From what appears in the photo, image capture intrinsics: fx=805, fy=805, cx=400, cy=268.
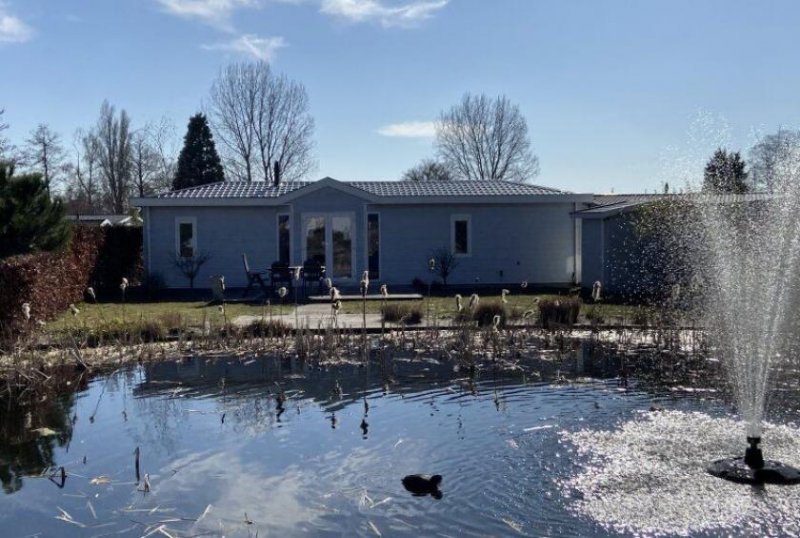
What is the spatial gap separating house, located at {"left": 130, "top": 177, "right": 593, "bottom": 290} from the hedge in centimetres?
97

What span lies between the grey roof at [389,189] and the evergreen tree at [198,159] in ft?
76.8

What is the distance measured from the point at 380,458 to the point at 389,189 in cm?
2112

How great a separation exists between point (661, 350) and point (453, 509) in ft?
25.0

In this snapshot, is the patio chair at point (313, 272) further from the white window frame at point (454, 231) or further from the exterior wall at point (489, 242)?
the white window frame at point (454, 231)

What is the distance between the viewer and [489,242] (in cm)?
2666

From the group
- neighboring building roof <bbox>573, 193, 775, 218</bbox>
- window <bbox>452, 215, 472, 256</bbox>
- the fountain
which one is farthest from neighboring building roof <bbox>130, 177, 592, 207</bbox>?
the fountain

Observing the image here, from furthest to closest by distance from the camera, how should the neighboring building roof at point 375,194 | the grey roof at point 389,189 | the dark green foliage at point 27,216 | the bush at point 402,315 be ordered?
1. the grey roof at point 389,189
2. the neighboring building roof at point 375,194
3. the bush at point 402,315
4. the dark green foliage at point 27,216

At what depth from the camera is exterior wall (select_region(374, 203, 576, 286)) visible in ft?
86.3

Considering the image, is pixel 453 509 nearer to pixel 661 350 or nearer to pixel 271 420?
pixel 271 420

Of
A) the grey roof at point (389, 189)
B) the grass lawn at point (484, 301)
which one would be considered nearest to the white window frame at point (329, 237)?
the grey roof at point (389, 189)

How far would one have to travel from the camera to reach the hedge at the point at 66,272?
48.4 ft

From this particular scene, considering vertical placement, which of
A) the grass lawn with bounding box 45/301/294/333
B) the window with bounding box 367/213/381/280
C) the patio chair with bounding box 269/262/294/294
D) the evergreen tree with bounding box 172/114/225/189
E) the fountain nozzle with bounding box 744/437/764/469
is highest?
the evergreen tree with bounding box 172/114/225/189

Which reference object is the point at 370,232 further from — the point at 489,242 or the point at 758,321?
the point at 758,321

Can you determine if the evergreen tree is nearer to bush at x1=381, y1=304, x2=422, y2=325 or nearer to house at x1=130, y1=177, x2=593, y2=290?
house at x1=130, y1=177, x2=593, y2=290
